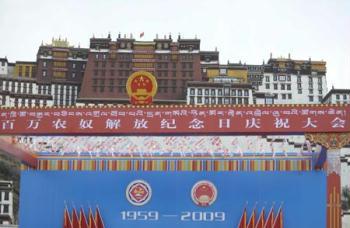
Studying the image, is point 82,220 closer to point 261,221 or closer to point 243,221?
point 243,221

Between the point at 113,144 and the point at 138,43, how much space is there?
4501 centimetres

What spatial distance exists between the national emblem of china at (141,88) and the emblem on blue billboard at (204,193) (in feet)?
8.69

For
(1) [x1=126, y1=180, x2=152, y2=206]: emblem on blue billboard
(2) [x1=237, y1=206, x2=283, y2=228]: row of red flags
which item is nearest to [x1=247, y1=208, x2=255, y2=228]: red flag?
(2) [x1=237, y1=206, x2=283, y2=228]: row of red flags

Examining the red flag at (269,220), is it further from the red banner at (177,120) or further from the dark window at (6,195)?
→ the dark window at (6,195)

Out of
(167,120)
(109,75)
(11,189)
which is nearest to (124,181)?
(167,120)

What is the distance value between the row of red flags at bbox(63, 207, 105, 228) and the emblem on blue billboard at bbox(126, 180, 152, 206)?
3.15ft

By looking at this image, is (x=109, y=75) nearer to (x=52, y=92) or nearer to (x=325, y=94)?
(x=52, y=92)

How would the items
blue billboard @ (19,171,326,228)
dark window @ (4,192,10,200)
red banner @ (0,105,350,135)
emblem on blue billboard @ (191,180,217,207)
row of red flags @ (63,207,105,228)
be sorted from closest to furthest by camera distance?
red banner @ (0,105,350,135) → blue billboard @ (19,171,326,228) → emblem on blue billboard @ (191,180,217,207) → row of red flags @ (63,207,105,228) → dark window @ (4,192,10,200)

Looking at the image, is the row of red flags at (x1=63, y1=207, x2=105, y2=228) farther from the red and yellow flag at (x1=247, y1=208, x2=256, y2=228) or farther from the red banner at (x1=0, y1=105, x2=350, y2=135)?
the red and yellow flag at (x1=247, y1=208, x2=256, y2=228)

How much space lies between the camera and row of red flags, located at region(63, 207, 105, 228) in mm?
17359

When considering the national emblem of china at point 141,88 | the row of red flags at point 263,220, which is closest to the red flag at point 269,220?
the row of red flags at point 263,220

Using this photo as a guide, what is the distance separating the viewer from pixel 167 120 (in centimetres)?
1616

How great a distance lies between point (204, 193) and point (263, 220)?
1.69 m

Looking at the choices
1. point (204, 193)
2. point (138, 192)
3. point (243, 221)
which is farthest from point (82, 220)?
point (243, 221)
